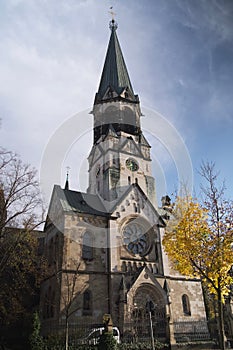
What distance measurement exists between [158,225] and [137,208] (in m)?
2.86

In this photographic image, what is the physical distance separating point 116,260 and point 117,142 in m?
15.8

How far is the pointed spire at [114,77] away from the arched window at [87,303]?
26.0 meters

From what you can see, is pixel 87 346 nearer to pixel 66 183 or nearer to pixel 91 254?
pixel 91 254

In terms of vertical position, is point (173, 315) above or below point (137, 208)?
below

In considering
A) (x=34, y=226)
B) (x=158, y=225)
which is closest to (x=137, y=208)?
(x=158, y=225)

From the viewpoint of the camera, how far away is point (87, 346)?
17.5m

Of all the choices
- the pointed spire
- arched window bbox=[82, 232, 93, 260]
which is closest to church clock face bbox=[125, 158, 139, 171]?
the pointed spire

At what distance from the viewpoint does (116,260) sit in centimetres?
2539

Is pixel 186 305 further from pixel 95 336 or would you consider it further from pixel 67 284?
pixel 67 284

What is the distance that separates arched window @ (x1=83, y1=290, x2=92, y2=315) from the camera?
23.0 meters

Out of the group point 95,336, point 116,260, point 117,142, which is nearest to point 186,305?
point 116,260

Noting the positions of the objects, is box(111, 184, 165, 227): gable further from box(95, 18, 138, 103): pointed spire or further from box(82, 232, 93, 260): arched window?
box(95, 18, 138, 103): pointed spire

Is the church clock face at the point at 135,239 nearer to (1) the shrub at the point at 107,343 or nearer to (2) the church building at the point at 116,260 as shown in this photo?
(2) the church building at the point at 116,260

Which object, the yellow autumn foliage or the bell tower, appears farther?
the bell tower
